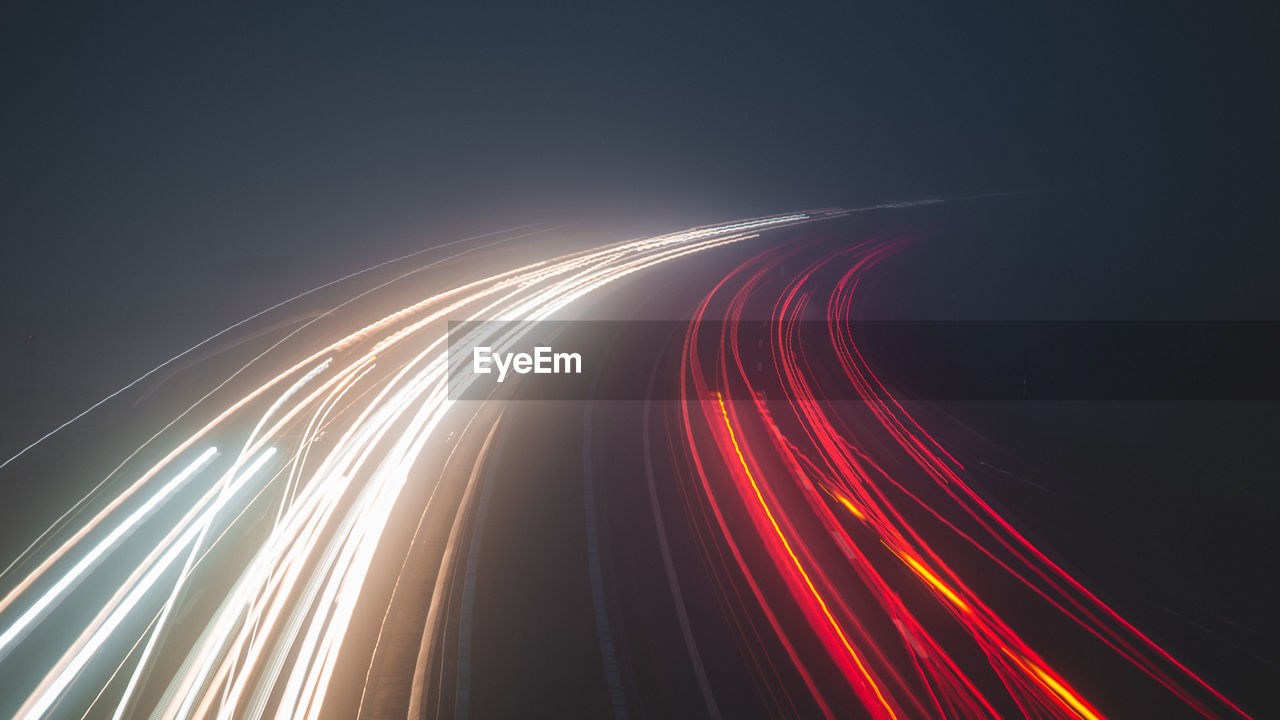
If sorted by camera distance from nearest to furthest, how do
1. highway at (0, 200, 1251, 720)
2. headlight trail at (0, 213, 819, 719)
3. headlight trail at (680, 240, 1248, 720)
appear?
1. headlight trail at (0, 213, 819, 719)
2. highway at (0, 200, 1251, 720)
3. headlight trail at (680, 240, 1248, 720)

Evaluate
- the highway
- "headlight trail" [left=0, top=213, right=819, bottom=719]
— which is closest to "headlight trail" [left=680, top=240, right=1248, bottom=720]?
the highway

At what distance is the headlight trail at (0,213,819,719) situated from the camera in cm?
480

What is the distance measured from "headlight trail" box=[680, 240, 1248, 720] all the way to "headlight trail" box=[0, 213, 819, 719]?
4.25 metres

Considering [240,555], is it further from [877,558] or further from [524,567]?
[877,558]

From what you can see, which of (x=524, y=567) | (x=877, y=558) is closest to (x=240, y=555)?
(x=524, y=567)

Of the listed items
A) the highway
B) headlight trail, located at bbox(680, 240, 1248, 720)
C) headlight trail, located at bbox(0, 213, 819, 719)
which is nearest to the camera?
headlight trail, located at bbox(0, 213, 819, 719)

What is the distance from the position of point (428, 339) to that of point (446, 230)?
9404mm

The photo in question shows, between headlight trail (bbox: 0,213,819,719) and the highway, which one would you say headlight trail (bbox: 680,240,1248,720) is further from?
headlight trail (bbox: 0,213,819,719)

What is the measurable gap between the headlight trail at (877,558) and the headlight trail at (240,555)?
4.25 m

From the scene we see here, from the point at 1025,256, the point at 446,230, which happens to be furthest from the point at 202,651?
the point at 1025,256

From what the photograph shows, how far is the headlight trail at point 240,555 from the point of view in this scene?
4.80 meters

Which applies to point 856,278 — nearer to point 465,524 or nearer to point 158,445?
point 465,524

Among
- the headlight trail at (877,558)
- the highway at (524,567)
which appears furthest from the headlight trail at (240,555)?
the headlight trail at (877,558)

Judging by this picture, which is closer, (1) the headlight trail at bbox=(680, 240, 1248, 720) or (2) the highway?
(2) the highway
